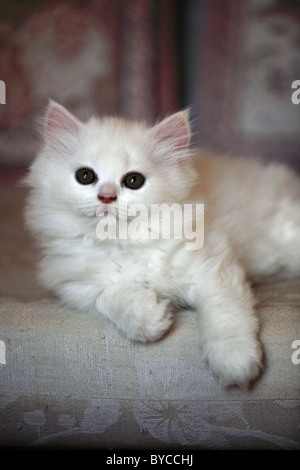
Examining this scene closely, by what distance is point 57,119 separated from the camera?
1376 mm

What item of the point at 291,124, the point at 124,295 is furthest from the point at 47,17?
the point at 124,295

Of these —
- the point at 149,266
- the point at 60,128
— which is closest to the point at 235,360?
the point at 149,266

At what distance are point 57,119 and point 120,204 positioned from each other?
35 cm

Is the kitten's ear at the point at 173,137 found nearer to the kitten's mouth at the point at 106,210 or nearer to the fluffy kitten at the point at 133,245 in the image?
the fluffy kitten at the point at 133,245

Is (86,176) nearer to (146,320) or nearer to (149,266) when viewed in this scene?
(149,266)

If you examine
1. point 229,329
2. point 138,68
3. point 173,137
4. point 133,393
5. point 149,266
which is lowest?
point 133,393

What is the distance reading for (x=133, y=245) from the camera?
1304 mm

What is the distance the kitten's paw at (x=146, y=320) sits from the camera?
1.14 metres

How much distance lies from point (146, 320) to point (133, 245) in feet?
0.78

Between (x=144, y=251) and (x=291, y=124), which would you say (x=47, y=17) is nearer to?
(x=291, y=124)

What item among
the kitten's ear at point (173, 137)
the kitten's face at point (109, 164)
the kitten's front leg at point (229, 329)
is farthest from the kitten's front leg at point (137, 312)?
the kitten's ear at point (173, 137)

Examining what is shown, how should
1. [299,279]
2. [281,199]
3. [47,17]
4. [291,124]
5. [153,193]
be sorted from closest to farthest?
[153,193], [299,279], [281,199], [291,124], [47,17]

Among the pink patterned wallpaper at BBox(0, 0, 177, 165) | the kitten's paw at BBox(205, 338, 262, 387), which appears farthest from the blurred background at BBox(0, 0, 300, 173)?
the kitten's paw at BBox(205, 338, 262, 387)

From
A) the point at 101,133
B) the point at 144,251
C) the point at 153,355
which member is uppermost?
the point at 101,133
